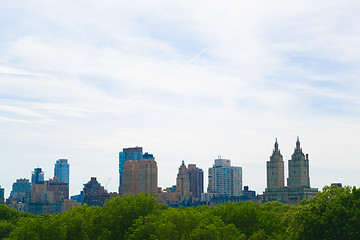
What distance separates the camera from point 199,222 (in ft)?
268

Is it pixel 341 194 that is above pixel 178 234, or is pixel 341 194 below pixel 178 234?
above

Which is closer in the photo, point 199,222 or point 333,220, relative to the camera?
point 333,220

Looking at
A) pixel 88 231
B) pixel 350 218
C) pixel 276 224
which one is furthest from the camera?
pixel 276 224

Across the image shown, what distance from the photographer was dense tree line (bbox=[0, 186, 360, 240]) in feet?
226

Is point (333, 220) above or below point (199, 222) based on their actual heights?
above

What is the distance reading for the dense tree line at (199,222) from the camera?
2714 inches

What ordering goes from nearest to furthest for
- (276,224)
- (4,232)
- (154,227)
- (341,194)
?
(341,194)
(154,227)
(276,224)
(4,232)

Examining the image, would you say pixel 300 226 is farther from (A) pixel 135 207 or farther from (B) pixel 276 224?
(A) pixel 135 207

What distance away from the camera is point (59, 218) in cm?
8988

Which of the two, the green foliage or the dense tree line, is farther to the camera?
the dense tree line

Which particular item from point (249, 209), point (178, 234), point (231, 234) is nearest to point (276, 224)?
point (249, 209)

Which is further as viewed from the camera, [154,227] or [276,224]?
[276,224]

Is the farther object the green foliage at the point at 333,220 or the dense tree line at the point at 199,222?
the dense tree line at the point at 199,222

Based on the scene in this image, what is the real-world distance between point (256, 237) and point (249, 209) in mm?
15628
